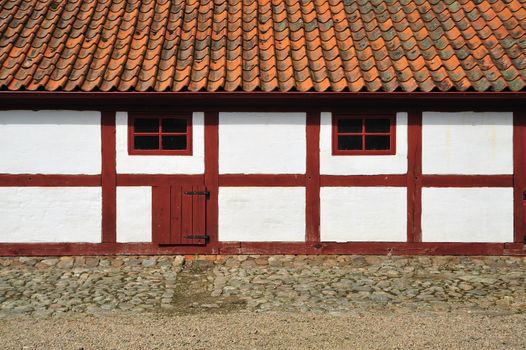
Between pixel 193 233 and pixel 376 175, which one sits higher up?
pixel 376 175

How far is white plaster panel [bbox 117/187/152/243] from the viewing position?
8.99m

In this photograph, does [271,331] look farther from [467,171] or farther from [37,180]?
[37,180]

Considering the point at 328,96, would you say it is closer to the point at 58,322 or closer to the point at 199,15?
the point at 199,15

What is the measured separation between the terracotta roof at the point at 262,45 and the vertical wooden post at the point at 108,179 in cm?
60

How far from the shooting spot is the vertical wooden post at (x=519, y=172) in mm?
9023

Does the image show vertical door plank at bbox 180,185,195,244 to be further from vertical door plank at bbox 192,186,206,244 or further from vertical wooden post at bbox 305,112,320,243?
vertical wooden post at bbox 305,112,320,243

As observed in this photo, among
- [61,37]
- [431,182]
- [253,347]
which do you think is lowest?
[253,347]

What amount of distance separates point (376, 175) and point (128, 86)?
142 inches

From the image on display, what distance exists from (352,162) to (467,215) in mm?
1770

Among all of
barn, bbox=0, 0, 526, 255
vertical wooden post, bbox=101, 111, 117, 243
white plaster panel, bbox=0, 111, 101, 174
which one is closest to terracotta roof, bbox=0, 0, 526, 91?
barn, bbox=0, 0, 526, 255

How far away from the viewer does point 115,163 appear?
8.98m

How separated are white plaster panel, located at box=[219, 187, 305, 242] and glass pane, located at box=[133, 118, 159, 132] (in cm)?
130

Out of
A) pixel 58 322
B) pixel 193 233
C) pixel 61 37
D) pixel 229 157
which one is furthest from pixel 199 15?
pixel 58 322

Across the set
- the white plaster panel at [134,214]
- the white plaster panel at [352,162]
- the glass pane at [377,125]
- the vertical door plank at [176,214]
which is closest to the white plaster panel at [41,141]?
the white plaster panel at [134,214]
